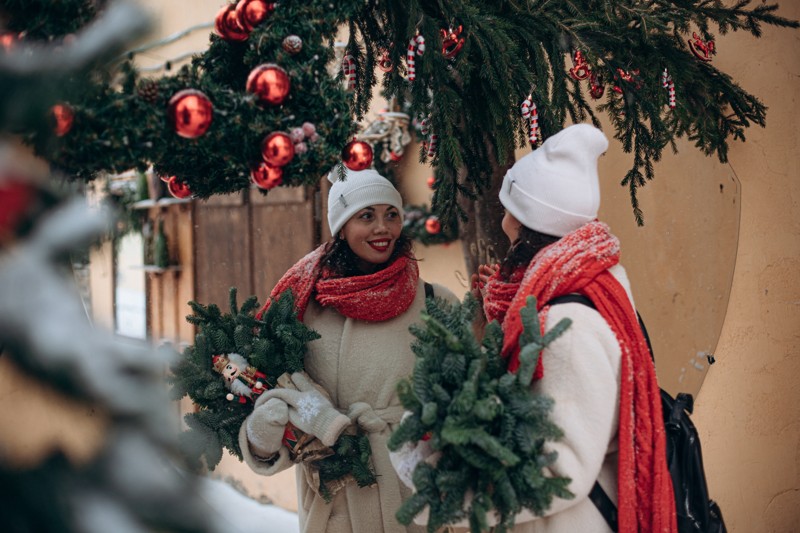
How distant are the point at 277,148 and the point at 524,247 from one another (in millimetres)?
700

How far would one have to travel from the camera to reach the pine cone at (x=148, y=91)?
4.17 feet

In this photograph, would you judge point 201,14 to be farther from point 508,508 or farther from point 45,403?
point 45,403

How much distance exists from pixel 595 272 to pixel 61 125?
1144mm

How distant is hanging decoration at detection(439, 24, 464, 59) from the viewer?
1812 millimetres

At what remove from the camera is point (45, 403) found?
528mm

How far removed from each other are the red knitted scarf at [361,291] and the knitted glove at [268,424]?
1.21ft

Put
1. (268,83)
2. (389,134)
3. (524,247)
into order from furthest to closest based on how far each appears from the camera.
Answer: (389,134) → (524,247) → (268,83)

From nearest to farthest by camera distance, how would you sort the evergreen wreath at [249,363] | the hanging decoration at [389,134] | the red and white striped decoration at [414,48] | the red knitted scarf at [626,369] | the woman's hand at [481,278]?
1. the red knitted scarf at [626,369]
2. the red and white striped decoration at [414,48]
3. the evergreen wreath at [249,363]
4. the woman's hand at [481,278]
5. the hanging decoration at [389,134]

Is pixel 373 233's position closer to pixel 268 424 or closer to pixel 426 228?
pixel 268 424

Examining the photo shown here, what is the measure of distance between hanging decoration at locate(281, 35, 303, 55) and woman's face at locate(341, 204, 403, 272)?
3.09 ft

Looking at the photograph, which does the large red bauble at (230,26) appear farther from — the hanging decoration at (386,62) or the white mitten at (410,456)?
the white mitten at (410,456)

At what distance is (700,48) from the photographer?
2.47m

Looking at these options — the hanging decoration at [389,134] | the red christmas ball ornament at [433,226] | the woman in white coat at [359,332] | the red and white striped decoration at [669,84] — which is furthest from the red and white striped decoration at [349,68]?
the hanging decoration at [389,134]

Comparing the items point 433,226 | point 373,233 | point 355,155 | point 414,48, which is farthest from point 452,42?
point 433,226
